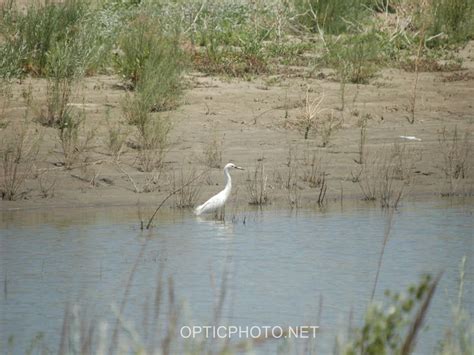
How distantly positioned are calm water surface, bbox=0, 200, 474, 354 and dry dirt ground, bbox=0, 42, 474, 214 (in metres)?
0.44

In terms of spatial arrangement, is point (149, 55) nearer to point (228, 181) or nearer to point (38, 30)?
point (38, 30)

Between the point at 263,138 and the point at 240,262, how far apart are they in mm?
3695

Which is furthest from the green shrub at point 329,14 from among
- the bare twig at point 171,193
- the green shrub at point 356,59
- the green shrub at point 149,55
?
the bare twig at point 171,193

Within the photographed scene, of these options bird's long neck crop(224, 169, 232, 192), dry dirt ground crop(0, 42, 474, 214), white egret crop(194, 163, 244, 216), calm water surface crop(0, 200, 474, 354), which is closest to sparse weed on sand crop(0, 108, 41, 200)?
dry dirt ground crop(0, 42, 474, 214)

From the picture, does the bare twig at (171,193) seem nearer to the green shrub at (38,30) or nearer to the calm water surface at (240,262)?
the calm water surface at (240,262)

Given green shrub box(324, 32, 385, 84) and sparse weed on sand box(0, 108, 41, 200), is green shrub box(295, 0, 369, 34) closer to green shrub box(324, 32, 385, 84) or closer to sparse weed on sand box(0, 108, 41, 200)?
green shrub box(324, 32, 385, 84)

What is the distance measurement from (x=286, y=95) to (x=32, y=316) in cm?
700

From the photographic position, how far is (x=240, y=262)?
9.77 m

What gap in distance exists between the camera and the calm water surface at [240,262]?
26.4 feet

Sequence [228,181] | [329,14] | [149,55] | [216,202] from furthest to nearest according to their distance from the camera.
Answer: [329,14] < [149,55] < [228,181] < [216,202]

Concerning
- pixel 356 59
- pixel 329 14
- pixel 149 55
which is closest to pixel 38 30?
pixel 149 55

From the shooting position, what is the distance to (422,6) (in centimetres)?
1872

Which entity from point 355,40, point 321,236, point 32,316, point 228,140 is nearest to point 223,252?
point 321,236

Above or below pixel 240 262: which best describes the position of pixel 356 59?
above
